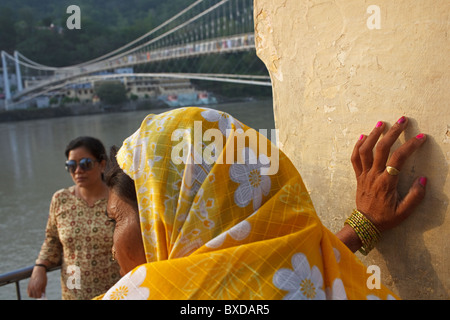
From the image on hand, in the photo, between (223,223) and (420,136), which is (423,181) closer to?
(420,136)

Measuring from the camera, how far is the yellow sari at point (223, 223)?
0.47 m

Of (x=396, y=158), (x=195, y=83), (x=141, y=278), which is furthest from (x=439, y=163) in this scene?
(x=195, y=83)

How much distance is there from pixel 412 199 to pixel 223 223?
33 cm

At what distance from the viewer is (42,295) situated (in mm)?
1332

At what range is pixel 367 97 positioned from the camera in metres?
0.75

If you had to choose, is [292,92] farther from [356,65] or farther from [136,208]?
[136,208]

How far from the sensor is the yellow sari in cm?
47

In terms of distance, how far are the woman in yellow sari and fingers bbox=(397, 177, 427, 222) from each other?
0.65 feet

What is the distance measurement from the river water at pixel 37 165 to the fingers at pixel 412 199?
6.76 meters

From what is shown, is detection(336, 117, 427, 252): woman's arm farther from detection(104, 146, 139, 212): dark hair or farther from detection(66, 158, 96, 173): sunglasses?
detection(66, 158, 96, 173): sunglasses

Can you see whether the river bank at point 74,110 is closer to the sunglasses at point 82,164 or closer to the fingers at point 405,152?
the sunglasses at point 82,164

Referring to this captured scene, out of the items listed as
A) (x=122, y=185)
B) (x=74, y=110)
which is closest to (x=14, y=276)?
(x=122, y=185)

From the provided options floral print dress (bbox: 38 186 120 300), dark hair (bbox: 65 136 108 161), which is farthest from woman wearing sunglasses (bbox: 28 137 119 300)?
dark hair (bbox: 65 136 108 161)
